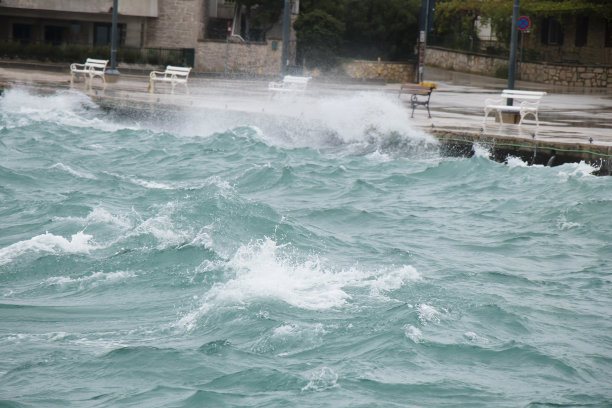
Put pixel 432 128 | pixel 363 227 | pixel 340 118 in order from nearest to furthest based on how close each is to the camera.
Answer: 1. pixel 363 227
2. pixel 432 128
3. pixel 340 118

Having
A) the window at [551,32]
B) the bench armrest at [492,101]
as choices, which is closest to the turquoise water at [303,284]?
the bench armrest at [492,101]

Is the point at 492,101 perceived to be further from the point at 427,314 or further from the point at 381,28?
the point at 381,28

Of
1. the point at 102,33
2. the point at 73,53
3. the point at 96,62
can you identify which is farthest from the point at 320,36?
the point at 96,62

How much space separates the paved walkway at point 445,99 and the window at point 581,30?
534cm

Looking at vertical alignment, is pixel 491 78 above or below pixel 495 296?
above

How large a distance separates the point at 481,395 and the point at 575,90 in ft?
103

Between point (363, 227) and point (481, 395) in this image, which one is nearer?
point (481, 395)

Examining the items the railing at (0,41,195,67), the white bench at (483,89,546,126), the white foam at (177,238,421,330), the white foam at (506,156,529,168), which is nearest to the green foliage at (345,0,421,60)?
the railing at (0,41,195,67)

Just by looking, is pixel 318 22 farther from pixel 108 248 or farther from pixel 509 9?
pixel 108 248

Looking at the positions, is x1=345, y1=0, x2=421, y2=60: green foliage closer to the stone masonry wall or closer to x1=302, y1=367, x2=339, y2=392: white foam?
the stone masonry wall

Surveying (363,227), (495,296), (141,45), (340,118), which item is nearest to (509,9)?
(141,45)

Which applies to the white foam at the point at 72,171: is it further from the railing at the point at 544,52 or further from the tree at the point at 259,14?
the railing at the point at 544,52

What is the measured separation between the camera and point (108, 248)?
10219 millimetres

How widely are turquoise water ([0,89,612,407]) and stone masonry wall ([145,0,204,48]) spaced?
81.0ft
